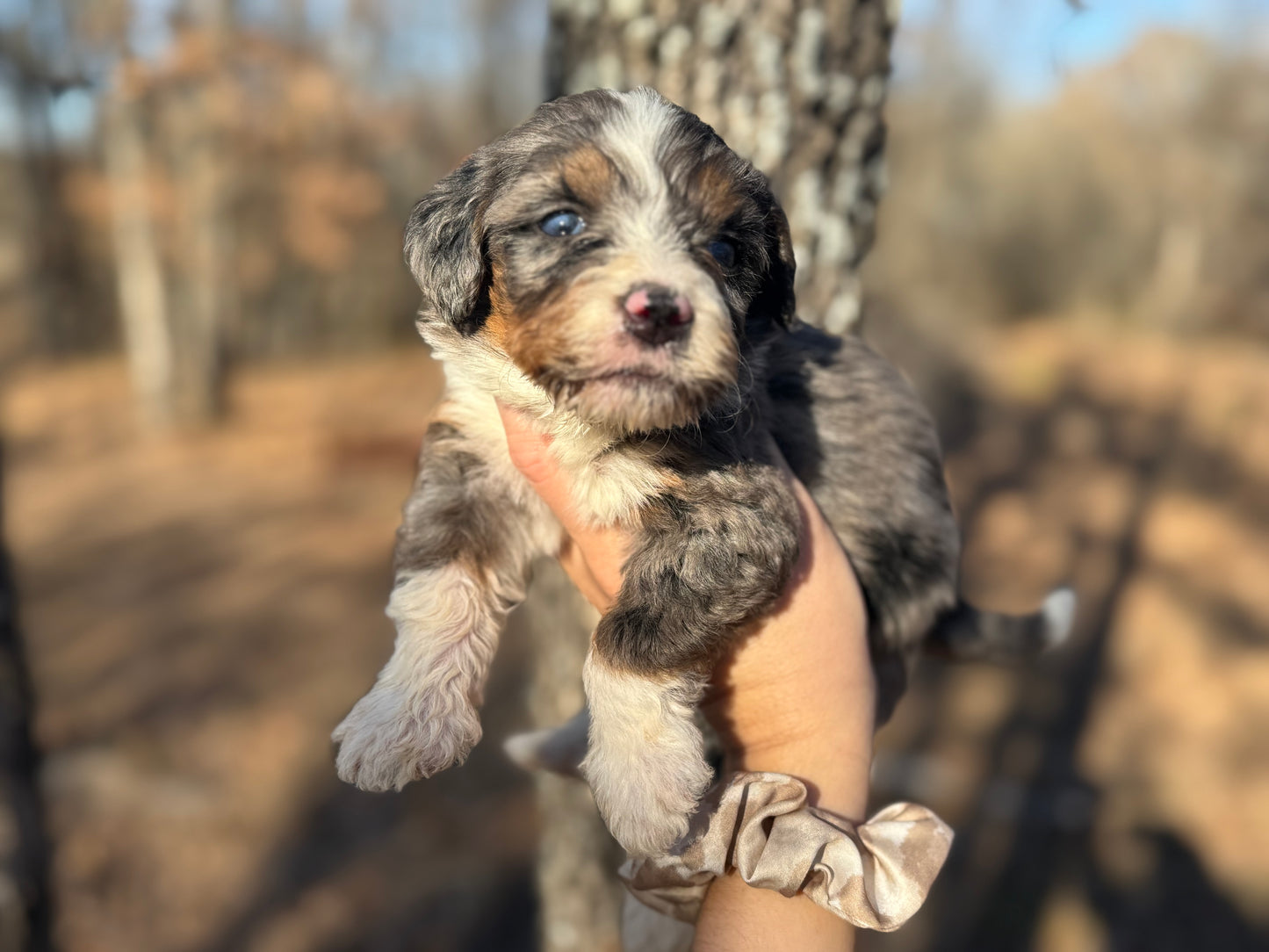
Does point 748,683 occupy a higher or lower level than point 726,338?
lower

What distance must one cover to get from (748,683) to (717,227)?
45.7 inches

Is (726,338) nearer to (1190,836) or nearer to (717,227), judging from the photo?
(717,227)

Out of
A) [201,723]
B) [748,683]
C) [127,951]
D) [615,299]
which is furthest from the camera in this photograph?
[201,723]

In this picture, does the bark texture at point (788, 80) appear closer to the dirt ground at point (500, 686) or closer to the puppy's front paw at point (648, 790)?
the puppy's front paw at point (648, 790)

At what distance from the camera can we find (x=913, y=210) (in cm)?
2123

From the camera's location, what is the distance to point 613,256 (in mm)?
2121

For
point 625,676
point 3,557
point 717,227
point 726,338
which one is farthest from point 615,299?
point 3,557

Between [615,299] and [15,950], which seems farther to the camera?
[15,950]

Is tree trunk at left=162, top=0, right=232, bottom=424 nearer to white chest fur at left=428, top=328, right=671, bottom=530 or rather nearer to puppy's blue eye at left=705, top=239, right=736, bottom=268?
white chest fur at left=428, top=328, right=671, bottom=530

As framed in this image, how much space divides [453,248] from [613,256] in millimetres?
469

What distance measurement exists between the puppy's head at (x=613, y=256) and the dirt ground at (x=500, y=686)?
799cm

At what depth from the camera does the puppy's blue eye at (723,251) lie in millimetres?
2293

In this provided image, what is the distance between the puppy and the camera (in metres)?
2.07

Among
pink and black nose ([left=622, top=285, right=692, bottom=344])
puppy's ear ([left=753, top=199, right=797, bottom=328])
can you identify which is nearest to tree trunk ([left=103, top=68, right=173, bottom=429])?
puppy's ear ([left=753, top=199, right=797, bottom=328])
